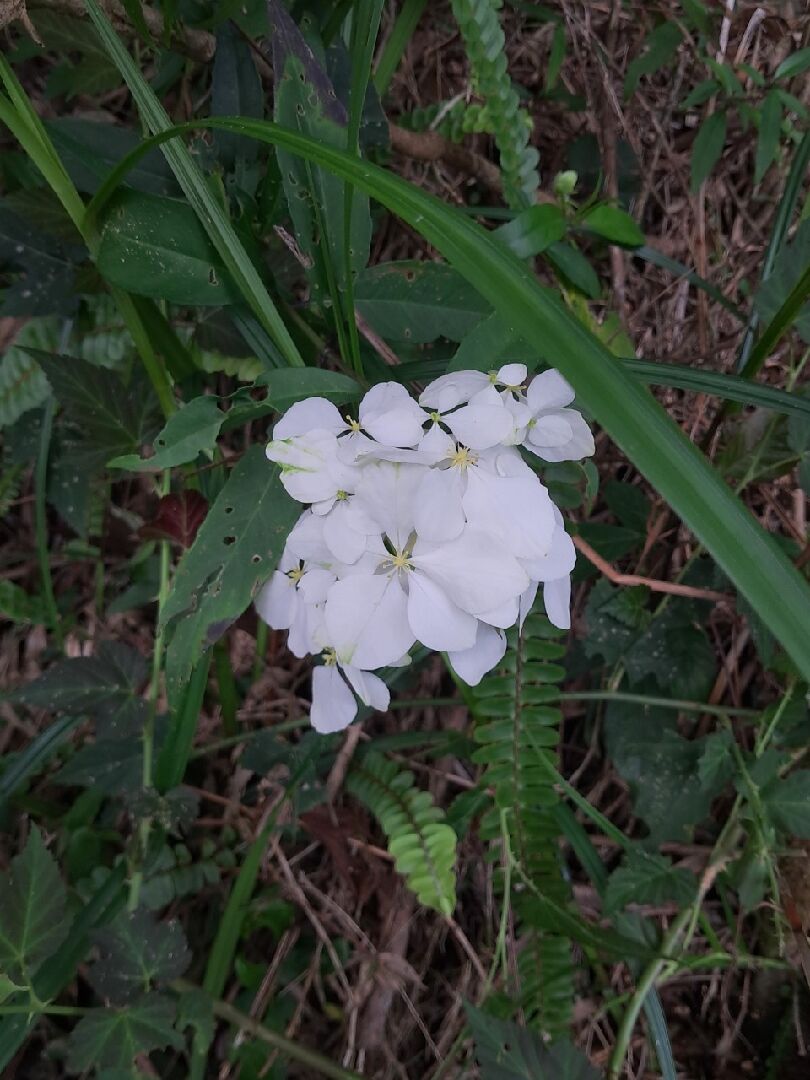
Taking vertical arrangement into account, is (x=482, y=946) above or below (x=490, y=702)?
below

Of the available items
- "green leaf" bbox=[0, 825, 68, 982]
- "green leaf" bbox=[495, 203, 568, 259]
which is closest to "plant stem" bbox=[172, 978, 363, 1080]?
"green leaf" bbox=[0, 825, 68, 982]

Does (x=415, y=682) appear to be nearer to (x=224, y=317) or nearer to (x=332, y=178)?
(x=224, y=317)

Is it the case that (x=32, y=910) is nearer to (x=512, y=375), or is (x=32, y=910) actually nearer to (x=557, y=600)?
(x=557, y=600)

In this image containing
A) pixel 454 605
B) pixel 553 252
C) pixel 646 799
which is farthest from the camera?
pixel 646 799

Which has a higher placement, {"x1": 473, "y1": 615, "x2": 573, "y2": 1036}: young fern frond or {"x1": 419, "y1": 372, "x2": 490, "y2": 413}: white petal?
{"x1": 419, "y1": 372, "x2": 490, "y2": 413}: white petal

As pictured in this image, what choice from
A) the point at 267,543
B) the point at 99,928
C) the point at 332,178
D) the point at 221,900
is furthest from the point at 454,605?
the point at 221,900

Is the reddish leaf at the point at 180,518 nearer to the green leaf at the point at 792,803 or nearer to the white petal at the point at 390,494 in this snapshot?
the white petal at the point at 390,494

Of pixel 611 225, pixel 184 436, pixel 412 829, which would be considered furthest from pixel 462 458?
pixel 412 829

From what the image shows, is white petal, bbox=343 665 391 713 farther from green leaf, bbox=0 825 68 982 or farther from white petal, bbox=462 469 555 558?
green leaf, bbox=0 825 68 982
